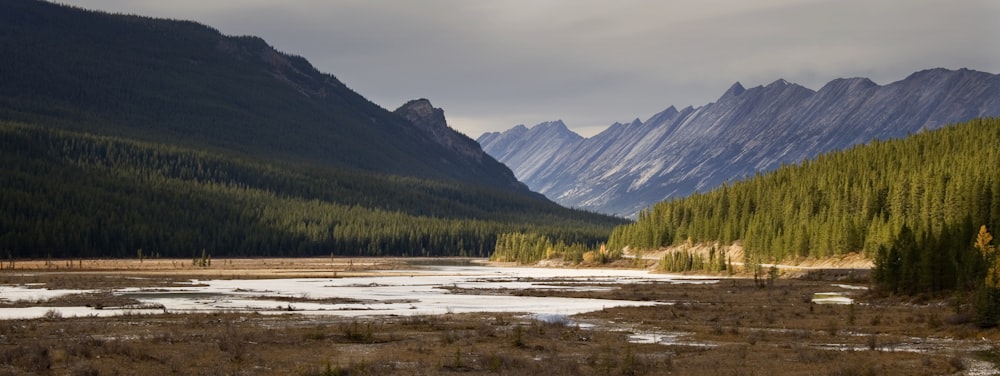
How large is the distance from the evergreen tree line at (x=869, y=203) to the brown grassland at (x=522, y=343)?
25217mm

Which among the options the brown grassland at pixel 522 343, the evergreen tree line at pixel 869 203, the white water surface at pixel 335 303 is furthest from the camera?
the evergreen tree line at pixel 869 203

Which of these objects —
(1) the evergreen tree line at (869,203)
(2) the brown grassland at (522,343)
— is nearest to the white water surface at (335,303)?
(2) the brown grassland at (522,343)

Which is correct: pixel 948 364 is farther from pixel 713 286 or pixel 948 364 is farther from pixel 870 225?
pixel 870 225

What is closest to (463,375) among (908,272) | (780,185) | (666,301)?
(666,301)

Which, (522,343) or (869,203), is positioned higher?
(869,203)

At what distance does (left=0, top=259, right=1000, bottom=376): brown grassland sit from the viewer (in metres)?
38.2

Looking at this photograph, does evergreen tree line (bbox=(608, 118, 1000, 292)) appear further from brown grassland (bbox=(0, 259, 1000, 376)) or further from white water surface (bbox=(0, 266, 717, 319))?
white water surface (bbox=(0, 266, 717, 319))

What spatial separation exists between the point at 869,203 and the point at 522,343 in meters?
118

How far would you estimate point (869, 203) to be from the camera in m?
153

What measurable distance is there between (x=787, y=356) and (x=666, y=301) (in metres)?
38.6

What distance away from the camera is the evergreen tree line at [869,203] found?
121 meters

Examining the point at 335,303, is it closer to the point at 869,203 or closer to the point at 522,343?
the point at 522,343

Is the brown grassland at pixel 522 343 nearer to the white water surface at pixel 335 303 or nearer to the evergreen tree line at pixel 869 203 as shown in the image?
the white water surface at pixel 335 303

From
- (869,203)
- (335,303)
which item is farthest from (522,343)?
(869,203)
